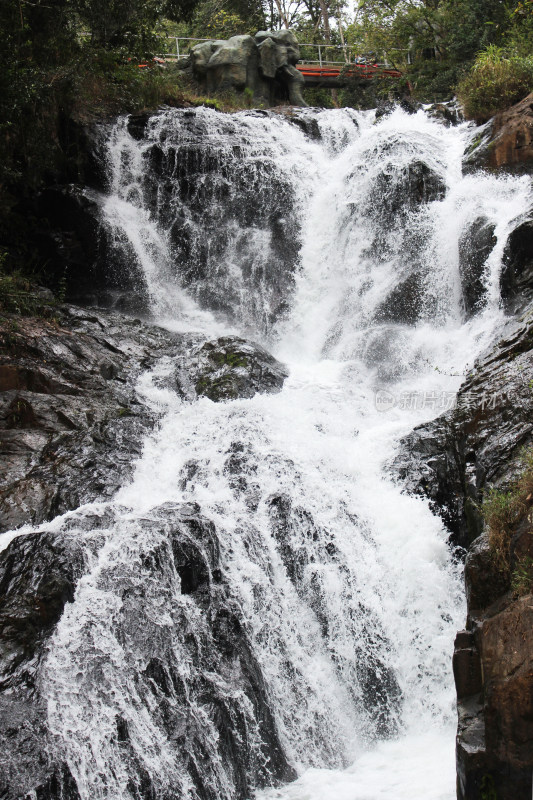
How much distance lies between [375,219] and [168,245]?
13.3 feet

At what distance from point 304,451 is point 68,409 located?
3053 millimetres

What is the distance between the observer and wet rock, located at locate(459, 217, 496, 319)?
35.2 ft

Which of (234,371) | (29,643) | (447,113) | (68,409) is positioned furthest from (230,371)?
(447,113)

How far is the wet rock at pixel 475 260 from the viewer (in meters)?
10.7

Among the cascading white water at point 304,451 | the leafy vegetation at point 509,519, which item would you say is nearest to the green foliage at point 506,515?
the leafy vegetation at point 509,519

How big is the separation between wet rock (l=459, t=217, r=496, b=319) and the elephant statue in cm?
1085

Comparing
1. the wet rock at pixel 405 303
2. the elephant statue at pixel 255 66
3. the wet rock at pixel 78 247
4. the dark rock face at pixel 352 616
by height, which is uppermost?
the elephant statue at pixel 255 66

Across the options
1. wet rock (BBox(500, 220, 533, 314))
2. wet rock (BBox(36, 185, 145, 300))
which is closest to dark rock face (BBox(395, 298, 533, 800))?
wet rock (BBox(500, 220, 533, 314))

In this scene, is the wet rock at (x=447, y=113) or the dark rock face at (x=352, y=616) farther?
the wet rock at (x=447, y=113)

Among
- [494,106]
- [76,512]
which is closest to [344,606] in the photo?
[76,512]

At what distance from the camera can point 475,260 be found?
36.1ft

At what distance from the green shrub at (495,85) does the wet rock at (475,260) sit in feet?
14.2

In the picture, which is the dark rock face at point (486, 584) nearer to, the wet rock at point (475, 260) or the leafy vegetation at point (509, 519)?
the leafy vegetation at point (509, 519)

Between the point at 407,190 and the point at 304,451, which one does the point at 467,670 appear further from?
the point at 407,190
